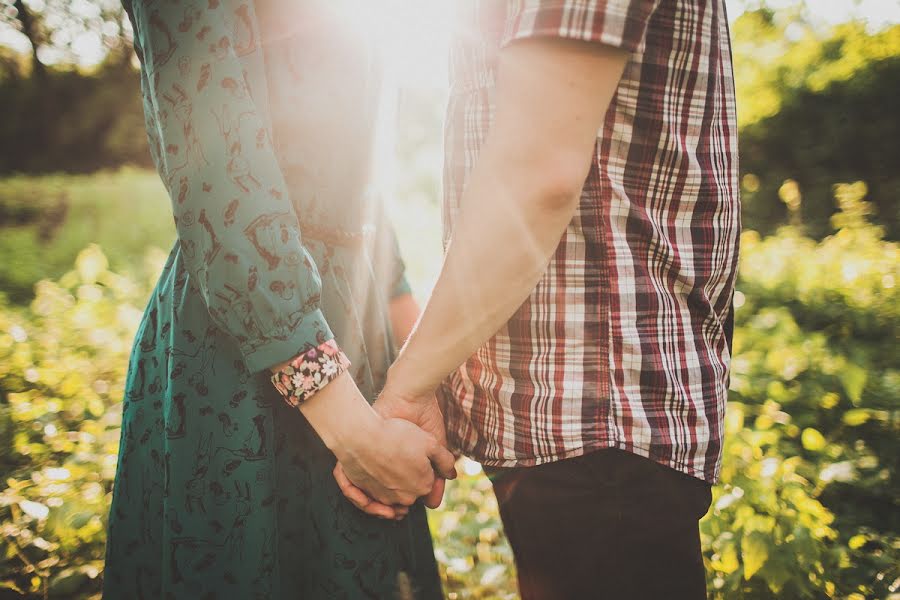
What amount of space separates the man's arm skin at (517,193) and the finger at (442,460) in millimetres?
143

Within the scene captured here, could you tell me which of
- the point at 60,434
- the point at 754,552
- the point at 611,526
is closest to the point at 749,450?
the point at 754,552

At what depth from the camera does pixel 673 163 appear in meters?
0.96

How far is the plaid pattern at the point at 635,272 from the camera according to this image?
930 millimetres

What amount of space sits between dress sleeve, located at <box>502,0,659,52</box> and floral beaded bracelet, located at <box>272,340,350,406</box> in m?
0.61

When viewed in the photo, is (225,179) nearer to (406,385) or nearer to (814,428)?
(406,385)

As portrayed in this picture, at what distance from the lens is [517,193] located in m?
0.88

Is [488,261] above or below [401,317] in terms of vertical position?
above

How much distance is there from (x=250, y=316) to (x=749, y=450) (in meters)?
2.07

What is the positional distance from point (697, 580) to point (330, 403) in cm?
73

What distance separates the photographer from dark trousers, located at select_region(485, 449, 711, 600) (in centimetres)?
94

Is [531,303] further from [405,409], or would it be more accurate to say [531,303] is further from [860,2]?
[860,2]

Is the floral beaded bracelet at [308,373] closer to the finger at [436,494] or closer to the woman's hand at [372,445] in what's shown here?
the woman's hand at [372,445]

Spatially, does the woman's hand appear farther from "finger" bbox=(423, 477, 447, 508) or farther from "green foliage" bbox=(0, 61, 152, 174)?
"green foliage" bbox=(0, 61, 152, 174)

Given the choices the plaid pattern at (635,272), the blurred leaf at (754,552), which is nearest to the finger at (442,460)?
the plaid pattern at (635,272)
